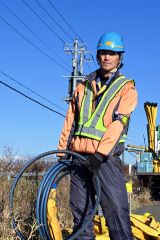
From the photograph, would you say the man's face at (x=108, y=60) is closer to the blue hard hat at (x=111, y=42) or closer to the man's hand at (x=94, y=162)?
the blue hard hat at (x=111, y=42)

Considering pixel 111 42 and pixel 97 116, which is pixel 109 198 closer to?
pixel 97 116

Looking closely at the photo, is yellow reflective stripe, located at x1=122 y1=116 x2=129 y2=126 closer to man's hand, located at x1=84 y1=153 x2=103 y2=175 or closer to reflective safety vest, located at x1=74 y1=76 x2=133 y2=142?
reflective safety vest, located at x1=74 y1=76 x2=133 y2=142

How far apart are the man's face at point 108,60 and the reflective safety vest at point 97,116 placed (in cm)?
15

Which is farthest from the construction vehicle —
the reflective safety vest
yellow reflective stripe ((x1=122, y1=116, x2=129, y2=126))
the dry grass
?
yellow reflective stripe ((x1=122, y1=116, x2=129, y2=126))

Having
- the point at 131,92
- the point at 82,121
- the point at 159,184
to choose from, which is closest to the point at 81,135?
the point at 82,121

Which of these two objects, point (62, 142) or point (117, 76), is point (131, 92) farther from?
point (62, 142)

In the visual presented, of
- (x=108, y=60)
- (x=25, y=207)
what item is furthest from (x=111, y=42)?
(x=25, y=207)

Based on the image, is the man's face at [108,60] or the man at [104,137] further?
the man's face at [108,60]

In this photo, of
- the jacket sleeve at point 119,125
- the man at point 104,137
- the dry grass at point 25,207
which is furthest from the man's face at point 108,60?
the dry grass at point 25,207

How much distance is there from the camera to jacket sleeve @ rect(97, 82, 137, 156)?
16.3 ft

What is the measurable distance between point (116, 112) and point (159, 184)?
60.0ft

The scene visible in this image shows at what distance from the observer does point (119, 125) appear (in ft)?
16.6

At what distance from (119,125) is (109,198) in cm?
71

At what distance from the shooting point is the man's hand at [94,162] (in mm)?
4957
